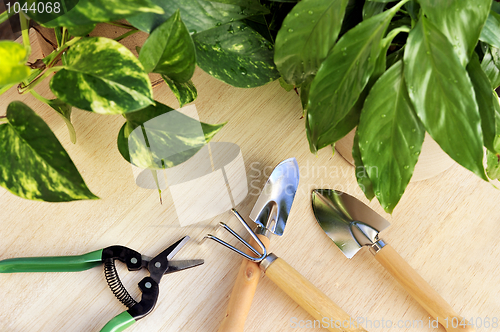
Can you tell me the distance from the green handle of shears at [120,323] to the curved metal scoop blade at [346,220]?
11.9 inches

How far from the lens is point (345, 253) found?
0.58 metres

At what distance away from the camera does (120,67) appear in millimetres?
351

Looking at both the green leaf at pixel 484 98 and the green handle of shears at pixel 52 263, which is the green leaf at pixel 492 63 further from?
the green handle of shears at pixel 52 263

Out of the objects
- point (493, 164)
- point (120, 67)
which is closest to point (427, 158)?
point (493, 164)

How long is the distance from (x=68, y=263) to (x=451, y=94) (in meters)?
0.52

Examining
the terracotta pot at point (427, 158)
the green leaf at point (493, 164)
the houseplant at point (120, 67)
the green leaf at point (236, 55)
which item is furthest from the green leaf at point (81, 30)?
the green leaf at point (493, 164)

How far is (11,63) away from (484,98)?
16.6 inches

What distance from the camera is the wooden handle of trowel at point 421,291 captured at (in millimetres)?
524

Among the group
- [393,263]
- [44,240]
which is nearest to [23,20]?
[44,240]

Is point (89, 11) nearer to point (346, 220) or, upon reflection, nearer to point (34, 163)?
point (34, 163)

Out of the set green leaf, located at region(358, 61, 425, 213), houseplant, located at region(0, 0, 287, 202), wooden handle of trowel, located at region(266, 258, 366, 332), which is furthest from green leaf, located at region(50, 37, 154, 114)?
wooden handle of trowel, located at region(266, 258, 366, 332)

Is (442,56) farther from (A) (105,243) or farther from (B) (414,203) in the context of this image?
(A) (105,243)

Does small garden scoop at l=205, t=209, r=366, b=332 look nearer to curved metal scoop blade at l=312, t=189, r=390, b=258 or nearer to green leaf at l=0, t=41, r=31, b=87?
curved metal scoop blade at l=312, t=189, r=390, b=258

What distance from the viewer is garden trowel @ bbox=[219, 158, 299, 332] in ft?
1.73
